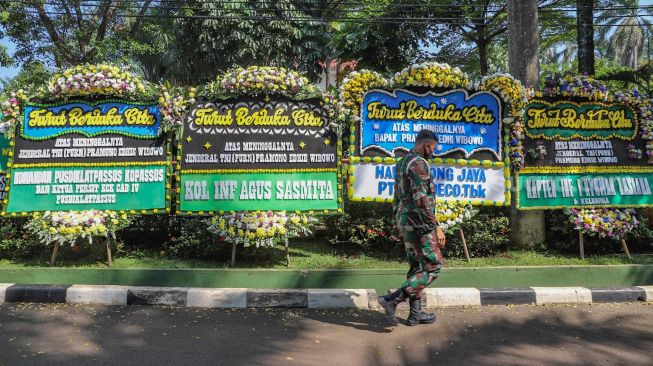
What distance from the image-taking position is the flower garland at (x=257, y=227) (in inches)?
217

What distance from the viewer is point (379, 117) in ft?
19.7

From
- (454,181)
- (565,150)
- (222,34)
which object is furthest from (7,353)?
(222,34)

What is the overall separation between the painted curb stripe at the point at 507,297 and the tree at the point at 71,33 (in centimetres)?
1358

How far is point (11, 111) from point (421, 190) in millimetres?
4968

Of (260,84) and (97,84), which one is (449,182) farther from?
(97,84)

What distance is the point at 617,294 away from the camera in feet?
17.2

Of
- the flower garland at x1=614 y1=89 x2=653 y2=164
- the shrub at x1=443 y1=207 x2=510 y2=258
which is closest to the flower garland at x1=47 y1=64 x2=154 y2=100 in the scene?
the shrub at x1=443 y1=207 x2=510 y2=258

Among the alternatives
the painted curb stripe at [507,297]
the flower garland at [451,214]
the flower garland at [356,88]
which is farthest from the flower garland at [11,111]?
the painted curb stripe at [507,297]

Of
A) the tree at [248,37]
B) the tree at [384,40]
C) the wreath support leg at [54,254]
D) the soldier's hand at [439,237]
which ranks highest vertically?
the tree at [248,37]

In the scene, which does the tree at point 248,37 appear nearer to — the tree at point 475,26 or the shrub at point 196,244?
the tree at point 475,26

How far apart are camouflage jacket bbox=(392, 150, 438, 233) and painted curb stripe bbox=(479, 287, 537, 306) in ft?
4.84

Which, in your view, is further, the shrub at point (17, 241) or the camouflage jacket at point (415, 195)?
the shrub at point (17, 241)

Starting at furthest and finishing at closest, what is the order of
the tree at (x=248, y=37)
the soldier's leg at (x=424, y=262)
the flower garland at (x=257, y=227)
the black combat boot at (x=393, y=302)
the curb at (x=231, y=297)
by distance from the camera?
the tree at (x=248, y=37) → the flower garland at (x=257, y=227) → the curb at (x=231, y=297) → the black combat boot at (x=393, y=302) → the soldier's leg at (x=424, y=262)

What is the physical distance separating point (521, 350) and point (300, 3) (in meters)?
15.0
